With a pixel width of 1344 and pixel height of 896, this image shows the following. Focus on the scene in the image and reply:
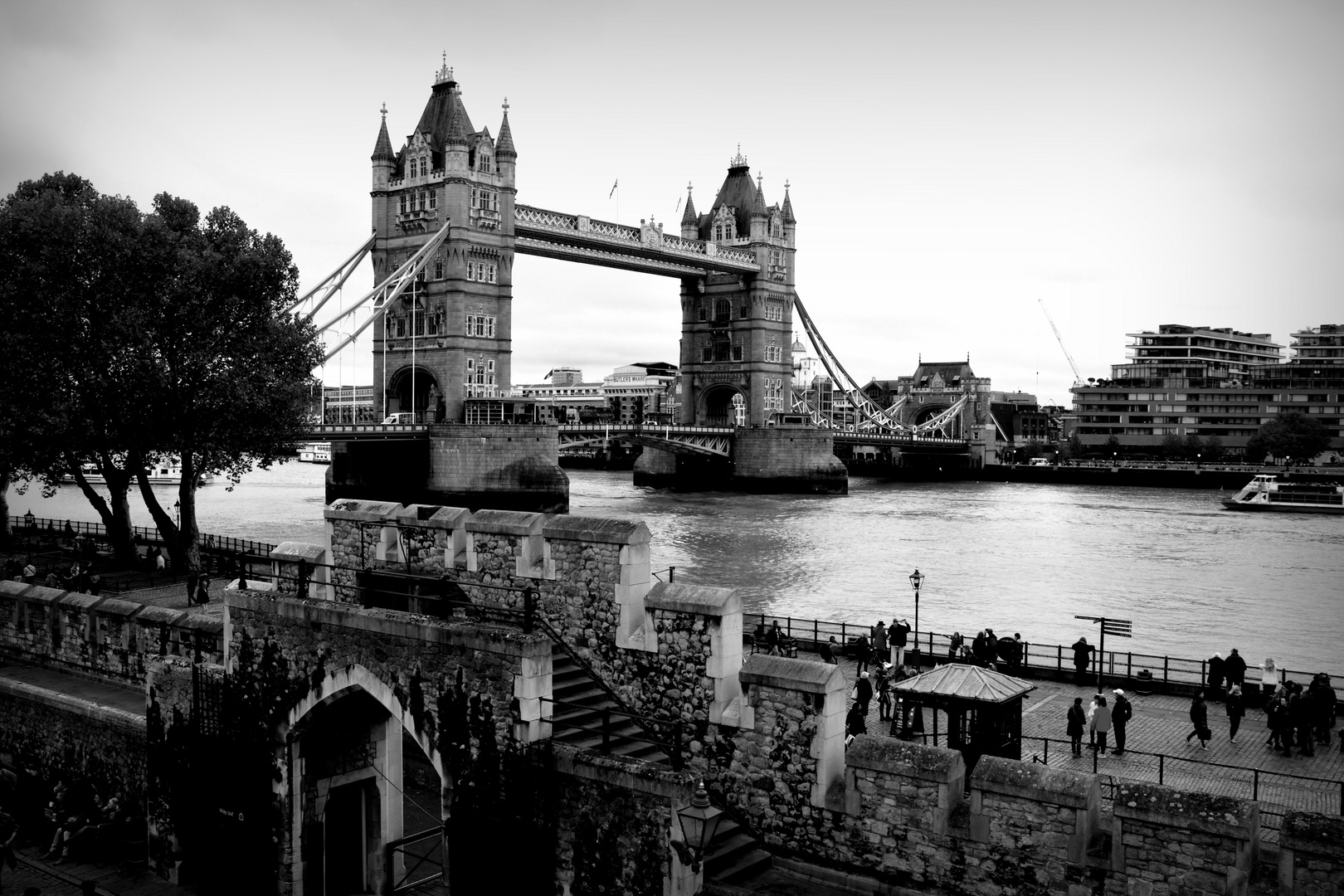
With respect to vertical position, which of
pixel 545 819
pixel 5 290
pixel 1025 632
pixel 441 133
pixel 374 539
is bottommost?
pixel 1025 632

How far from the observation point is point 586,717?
1035 centimetres

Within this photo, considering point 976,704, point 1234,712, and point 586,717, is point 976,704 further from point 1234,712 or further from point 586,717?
point 1234,712

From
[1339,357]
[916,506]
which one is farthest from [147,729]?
[1339,357]

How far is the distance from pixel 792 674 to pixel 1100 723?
7.19 meters

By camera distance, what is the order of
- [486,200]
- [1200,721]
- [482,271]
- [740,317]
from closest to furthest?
[1200,721] → [482,271] → [486,200] → [740,317]

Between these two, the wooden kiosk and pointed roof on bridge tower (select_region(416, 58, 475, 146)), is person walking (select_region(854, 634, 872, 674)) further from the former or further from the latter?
pointed roof on bridge tower (select_region(416, 58, 475, 146))

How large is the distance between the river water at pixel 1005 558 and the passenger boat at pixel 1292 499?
7.93 feet

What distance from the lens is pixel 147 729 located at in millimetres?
13953

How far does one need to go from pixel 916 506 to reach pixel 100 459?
2413 inches

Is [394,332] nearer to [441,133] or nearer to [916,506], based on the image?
[441,133]

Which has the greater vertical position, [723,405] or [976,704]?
[723,405]

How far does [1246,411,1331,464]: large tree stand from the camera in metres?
119

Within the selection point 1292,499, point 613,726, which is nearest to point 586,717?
point 613,726

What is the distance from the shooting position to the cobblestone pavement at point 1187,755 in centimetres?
1303
